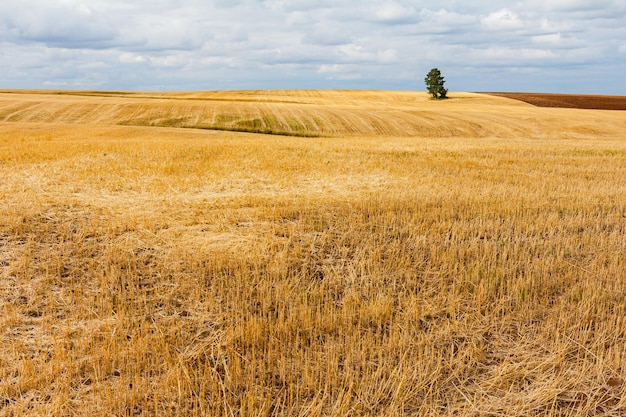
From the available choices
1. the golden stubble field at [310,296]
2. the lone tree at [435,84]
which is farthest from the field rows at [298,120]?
the lone tree at [435,84]

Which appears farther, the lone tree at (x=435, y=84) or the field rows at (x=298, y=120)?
the lone tree at (x=435, y=84)

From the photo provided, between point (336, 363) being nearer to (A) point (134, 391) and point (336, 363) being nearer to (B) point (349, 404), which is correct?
(B) point (349, 404)

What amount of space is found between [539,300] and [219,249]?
5.10 metres

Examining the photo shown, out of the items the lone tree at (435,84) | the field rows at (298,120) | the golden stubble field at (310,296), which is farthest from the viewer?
the lone tree at (435,84)

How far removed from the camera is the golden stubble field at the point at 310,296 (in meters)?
4.68

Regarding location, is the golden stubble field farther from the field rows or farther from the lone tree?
the lone tree

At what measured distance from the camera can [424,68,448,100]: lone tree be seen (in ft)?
290

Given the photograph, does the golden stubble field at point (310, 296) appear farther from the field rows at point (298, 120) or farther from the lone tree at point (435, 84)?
the lone tree at point (435, 84)

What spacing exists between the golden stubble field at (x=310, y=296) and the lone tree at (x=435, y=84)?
76.6 m

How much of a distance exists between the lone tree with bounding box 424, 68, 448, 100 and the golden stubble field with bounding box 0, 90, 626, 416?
251ft

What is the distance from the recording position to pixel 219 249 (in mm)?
8469

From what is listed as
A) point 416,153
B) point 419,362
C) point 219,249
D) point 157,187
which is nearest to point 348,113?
point 416,153

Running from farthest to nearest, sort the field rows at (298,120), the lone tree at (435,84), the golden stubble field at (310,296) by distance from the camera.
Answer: the lone tree at (435,84)
the field rows at (298,120)
the golden stubble field at (310,296)

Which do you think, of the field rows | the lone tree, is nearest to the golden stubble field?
the field rows
